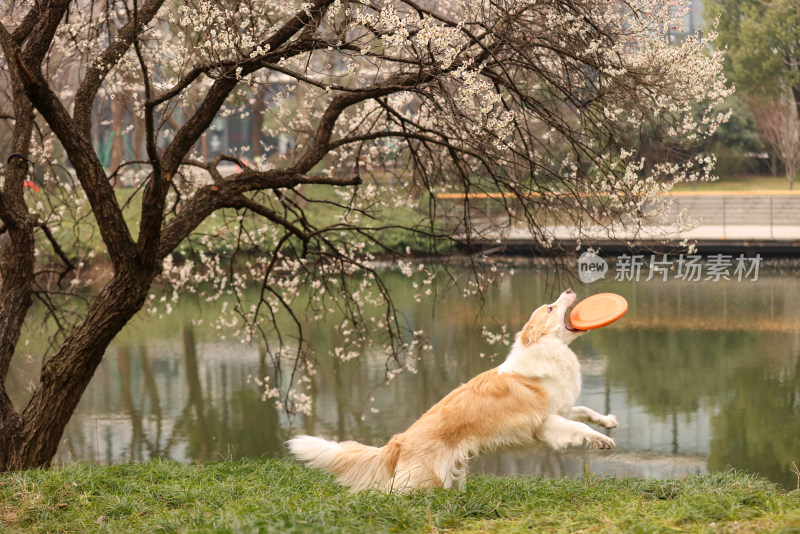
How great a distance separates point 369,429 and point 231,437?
6.62ft

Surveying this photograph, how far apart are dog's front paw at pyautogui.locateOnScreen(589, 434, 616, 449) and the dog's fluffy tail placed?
49.4 inches

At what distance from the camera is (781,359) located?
49.3ft

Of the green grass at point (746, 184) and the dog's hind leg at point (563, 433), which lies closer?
the dog's hind leg at point (563, 433)

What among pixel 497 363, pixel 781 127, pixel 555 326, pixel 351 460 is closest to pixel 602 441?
pixel 555 326

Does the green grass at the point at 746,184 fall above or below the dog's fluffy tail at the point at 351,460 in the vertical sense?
above

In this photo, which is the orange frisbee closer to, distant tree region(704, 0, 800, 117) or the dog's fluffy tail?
the dog's fluffy tail

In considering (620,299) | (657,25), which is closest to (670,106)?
(657,25)

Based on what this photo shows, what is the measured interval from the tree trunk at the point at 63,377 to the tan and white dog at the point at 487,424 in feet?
8.03

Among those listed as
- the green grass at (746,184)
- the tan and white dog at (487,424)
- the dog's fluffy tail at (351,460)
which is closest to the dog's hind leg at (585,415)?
the tan and white dog at (487,424)

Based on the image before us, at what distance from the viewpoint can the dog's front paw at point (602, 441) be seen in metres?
4.96

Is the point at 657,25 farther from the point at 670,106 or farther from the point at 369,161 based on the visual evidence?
the point at 369,161

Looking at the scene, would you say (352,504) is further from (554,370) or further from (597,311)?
(597,311)

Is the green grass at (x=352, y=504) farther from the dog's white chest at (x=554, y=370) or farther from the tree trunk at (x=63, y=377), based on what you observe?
the tree trunk at (x=63, y=377)

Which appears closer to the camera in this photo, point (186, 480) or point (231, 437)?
point (186, 480)
